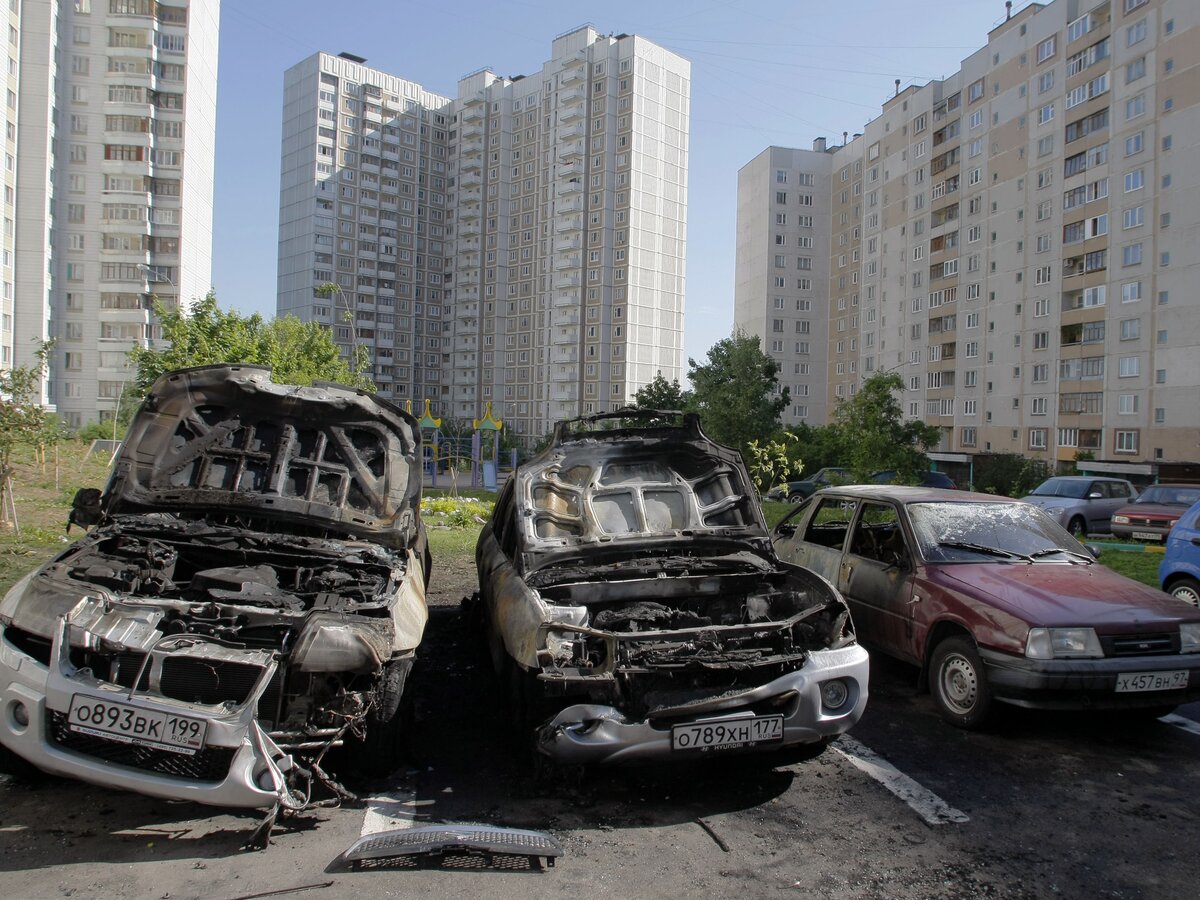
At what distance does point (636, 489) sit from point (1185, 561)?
605cm

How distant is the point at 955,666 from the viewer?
5488 mm

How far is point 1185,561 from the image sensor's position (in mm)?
8078

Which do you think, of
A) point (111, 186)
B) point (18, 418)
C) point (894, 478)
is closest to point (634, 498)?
point (18, 418)

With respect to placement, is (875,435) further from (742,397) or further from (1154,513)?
(742,397)

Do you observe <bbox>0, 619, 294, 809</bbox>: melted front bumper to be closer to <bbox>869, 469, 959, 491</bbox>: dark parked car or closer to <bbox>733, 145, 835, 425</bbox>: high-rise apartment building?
<bbox>869, 469, 959, 491</bbox>: dark parked car

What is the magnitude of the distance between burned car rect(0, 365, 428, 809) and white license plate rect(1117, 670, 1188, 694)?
13.9 ft

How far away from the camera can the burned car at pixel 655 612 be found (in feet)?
13.4

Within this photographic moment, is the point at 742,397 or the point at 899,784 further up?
the point at 742,397

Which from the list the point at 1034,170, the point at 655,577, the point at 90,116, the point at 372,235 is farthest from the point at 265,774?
the point at 372,235

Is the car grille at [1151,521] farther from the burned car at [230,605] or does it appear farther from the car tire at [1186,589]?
the burned car at [230,605]

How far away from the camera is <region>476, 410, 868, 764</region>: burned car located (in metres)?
4.08

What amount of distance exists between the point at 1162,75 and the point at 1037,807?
47956mm

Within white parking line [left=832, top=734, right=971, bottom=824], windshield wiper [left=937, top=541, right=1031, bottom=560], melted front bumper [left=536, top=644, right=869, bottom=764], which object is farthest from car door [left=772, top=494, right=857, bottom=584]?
melted front bumper [left=536, top=644, right=869, bottom=764]

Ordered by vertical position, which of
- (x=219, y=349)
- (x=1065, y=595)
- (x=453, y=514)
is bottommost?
(x=453, y=514)
